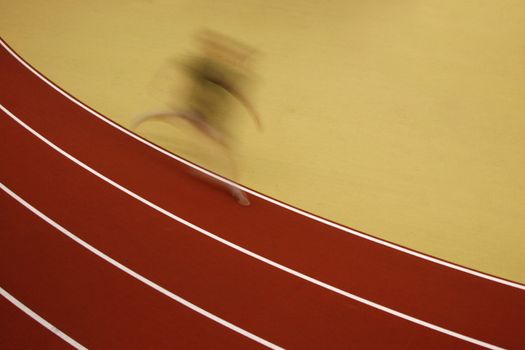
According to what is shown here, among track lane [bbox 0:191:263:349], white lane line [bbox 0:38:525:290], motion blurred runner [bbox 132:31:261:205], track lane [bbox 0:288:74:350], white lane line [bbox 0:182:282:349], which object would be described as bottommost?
track lane [bbox 0:288:74:350]

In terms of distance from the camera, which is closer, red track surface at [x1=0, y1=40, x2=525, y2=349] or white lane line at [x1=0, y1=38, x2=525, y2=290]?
red track surface at [x1=0, y1=40, x2=525, y2=349]

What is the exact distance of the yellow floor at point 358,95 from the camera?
10.1 ft

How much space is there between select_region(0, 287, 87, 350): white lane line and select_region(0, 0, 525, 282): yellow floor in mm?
1551

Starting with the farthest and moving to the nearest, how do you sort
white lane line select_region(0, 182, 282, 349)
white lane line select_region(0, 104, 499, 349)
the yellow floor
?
1. the yellow floor
2. white lane line select_region(0, 104, 499, 349)
3. white lane line select_region(0, 182, 282, 349)

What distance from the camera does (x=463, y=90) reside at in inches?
160

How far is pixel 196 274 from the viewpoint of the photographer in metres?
2.52

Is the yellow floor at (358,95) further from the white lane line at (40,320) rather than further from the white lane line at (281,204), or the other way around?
the white lane line at (40,320)

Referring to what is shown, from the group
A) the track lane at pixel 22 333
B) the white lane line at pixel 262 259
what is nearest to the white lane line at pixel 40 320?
the track lane at pixel 22 333

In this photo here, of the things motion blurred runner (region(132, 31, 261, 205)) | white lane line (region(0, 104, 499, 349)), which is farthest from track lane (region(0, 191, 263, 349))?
motion blurred runner (region(132, 31, 261, 205))

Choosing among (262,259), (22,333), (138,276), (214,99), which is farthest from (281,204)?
(22,333)

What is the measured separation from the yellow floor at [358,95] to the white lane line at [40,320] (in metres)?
1.55

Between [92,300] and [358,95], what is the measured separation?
2.86m

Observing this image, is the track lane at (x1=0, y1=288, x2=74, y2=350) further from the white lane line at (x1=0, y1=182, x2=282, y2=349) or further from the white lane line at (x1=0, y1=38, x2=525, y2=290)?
the white lane line at (x1=0, y1=38, x2=525, y2=290)

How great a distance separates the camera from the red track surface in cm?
229
